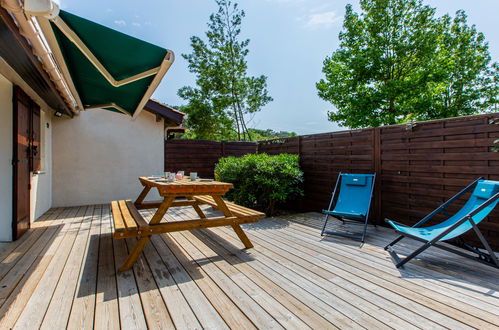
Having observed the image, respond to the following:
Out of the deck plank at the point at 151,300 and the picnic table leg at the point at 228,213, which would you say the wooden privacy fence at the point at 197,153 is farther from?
the deck plank at the point at 151,300

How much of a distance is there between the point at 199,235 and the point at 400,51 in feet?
46.7

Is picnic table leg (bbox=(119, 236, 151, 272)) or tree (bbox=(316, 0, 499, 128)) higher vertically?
tree (bbox=(316, 0, 499, 128))

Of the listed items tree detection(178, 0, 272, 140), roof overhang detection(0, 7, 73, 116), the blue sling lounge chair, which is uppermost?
tree detection(178, 0, 272, 140)

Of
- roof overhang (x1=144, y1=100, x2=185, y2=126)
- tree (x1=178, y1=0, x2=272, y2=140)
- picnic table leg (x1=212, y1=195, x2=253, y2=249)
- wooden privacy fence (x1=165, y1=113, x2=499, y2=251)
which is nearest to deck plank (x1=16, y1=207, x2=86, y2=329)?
picnic table leg (x1=212, y1=195, x2=253, y2=249)

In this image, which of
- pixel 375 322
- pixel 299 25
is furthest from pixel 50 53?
pixel 299 25

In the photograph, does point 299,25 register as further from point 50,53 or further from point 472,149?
point 50,53

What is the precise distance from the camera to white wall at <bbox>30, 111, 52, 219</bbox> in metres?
4.71

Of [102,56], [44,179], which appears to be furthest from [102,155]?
[102,56]

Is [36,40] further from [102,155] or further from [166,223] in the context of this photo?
[102,155]

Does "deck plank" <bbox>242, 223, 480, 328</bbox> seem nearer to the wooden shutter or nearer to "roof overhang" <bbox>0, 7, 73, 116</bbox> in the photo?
"roof overhang" <bbox>0, 7, 73, 116</bbox>

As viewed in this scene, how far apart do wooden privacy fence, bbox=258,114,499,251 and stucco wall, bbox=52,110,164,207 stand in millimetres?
4517

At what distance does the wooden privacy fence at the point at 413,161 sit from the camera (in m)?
3.19

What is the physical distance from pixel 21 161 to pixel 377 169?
18.5 feet

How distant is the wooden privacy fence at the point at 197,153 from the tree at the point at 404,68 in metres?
8.77
